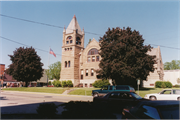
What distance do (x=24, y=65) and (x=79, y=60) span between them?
1564cm

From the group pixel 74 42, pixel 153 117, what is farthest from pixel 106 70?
pixel 153 117

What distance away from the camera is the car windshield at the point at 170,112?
3667 millimetres

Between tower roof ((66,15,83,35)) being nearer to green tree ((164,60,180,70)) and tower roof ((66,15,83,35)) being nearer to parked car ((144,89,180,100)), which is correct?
parked car ((144,89,180,100))

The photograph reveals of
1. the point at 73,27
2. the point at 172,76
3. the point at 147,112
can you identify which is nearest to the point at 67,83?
the point at 73,27

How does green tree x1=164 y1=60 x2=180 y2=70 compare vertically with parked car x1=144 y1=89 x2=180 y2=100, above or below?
above

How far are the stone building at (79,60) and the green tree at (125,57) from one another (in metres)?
13.6

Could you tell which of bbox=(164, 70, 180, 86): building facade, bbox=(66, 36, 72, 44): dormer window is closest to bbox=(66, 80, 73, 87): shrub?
bbox=(66, 36, 72, 44): dormer window

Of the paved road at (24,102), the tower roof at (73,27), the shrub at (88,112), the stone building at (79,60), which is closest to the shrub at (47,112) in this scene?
the shrub at (88,112)

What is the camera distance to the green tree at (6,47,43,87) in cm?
4175

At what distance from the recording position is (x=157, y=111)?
402cm

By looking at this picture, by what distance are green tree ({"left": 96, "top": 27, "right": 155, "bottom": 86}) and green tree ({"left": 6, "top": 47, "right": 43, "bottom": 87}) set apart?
76.2ft

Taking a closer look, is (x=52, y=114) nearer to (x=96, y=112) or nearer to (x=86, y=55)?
(x=96, y=112)

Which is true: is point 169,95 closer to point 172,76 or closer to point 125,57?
point 125,57

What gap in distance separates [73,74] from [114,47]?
778 inches
